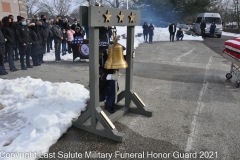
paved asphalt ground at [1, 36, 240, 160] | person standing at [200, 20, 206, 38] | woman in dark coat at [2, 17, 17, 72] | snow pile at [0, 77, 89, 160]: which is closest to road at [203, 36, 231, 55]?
person standing at [200, 20, 206, 38]

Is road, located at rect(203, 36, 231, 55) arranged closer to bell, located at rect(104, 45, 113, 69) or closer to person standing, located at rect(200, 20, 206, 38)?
person standing, located at rect(200, 20, 206, 38)

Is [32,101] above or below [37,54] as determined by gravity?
below

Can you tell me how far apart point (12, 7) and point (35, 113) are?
1102cm

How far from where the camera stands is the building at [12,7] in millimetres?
12104

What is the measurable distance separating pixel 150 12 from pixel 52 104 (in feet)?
111

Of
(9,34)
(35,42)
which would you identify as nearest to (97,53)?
(9,34)

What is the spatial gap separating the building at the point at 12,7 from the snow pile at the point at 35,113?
7887 millimetres

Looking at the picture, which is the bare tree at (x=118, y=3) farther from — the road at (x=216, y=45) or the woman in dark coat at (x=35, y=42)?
the woman in dark coat at (x=35, y=42)

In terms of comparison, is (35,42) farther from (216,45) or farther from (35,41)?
(216,45)

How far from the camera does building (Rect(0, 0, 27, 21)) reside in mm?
12104

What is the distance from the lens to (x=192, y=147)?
11.3ft

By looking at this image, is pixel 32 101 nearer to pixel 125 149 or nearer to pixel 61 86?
pixel 61 86

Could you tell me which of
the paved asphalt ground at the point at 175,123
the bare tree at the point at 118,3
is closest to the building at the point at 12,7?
the paved asphalt ground at the point at 175,123

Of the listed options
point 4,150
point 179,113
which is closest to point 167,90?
point 179,113
